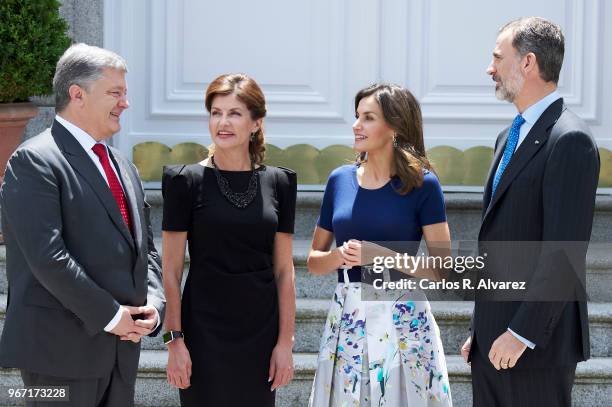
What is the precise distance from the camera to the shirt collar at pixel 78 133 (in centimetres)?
288

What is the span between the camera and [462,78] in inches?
203

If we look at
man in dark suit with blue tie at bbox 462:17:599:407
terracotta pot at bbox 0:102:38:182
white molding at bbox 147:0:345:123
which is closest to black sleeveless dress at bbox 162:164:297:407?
man in dark suit with blue tie at bbox 462:17:599:407

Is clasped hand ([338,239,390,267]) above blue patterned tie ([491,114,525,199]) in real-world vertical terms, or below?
below

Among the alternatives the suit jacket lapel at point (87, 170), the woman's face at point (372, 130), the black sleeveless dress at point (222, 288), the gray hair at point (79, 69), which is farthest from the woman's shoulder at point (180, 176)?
the woman's face at point (372, 130)

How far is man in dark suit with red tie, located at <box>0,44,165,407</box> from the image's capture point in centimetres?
270

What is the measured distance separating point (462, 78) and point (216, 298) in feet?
8.09

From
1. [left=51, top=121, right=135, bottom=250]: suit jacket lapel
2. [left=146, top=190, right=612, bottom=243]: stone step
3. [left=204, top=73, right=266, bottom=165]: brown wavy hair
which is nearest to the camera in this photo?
[left=51, top=121, right=135, bottom=250]: suit jacket lapel

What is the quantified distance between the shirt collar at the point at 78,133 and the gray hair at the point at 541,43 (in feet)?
4.29

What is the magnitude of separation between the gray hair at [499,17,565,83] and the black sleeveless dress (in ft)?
3.22

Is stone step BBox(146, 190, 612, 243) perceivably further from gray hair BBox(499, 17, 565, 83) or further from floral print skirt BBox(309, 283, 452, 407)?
gray hair BBox(499, 17, 565, 83)

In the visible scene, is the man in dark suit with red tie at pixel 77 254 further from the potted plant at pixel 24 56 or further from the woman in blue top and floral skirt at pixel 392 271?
the potted plant at pixel 24 56

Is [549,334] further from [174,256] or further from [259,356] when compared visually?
[174,256]

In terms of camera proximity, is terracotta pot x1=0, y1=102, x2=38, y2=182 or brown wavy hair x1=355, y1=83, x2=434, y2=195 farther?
terracotta pot x1=0, y1=102, x2=38, y2=182

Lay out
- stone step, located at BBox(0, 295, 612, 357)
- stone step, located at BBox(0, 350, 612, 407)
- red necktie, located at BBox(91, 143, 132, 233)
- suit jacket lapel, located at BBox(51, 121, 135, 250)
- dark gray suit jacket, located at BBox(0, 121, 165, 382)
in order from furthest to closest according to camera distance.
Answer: stone step, located at BBox(0, 295, 612, 357), stone step, located at BBox(0, 350, 612, 407), red necktie, located at BBox(91, 143, 132, 233), suit jacket lapel, located at BBox(51, 121, 135, 250), dark gray suit jacket, located at BBox(0, 121, 165, 382)
